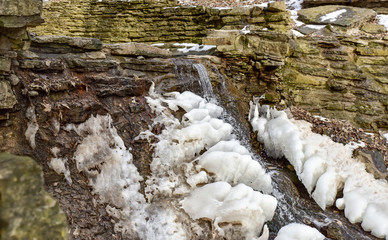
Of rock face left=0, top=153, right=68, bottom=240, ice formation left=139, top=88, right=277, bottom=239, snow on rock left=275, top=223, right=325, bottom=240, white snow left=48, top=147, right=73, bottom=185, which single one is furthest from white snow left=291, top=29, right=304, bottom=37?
rock face left=0, top=153, right=68, bottom=240

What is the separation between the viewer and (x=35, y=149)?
117 inches

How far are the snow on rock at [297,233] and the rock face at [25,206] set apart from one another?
2.59m

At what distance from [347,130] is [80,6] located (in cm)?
1033

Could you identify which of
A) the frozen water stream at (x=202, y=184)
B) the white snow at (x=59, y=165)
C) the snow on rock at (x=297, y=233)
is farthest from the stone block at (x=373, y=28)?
the white snow at (x=59, y=165)

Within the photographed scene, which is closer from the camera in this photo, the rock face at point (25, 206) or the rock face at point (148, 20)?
the rock face at point (25, 206)

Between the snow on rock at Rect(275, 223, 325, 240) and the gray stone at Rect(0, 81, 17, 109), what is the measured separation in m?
3.53

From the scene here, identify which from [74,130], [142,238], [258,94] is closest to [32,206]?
[142,238]

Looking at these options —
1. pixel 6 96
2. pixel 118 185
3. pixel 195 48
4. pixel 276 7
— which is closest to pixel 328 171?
pixel 118 185

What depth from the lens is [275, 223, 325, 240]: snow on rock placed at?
3096 mm

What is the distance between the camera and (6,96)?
2.84 meters

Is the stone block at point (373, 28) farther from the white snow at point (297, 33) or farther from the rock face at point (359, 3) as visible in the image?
the white snow at point (297, 33)

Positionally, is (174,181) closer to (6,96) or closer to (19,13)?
(6,96)

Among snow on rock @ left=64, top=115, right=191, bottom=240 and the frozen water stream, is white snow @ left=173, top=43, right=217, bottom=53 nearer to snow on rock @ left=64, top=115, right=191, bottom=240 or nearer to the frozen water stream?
the frozen water stream

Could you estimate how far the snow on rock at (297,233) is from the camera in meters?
3.10
